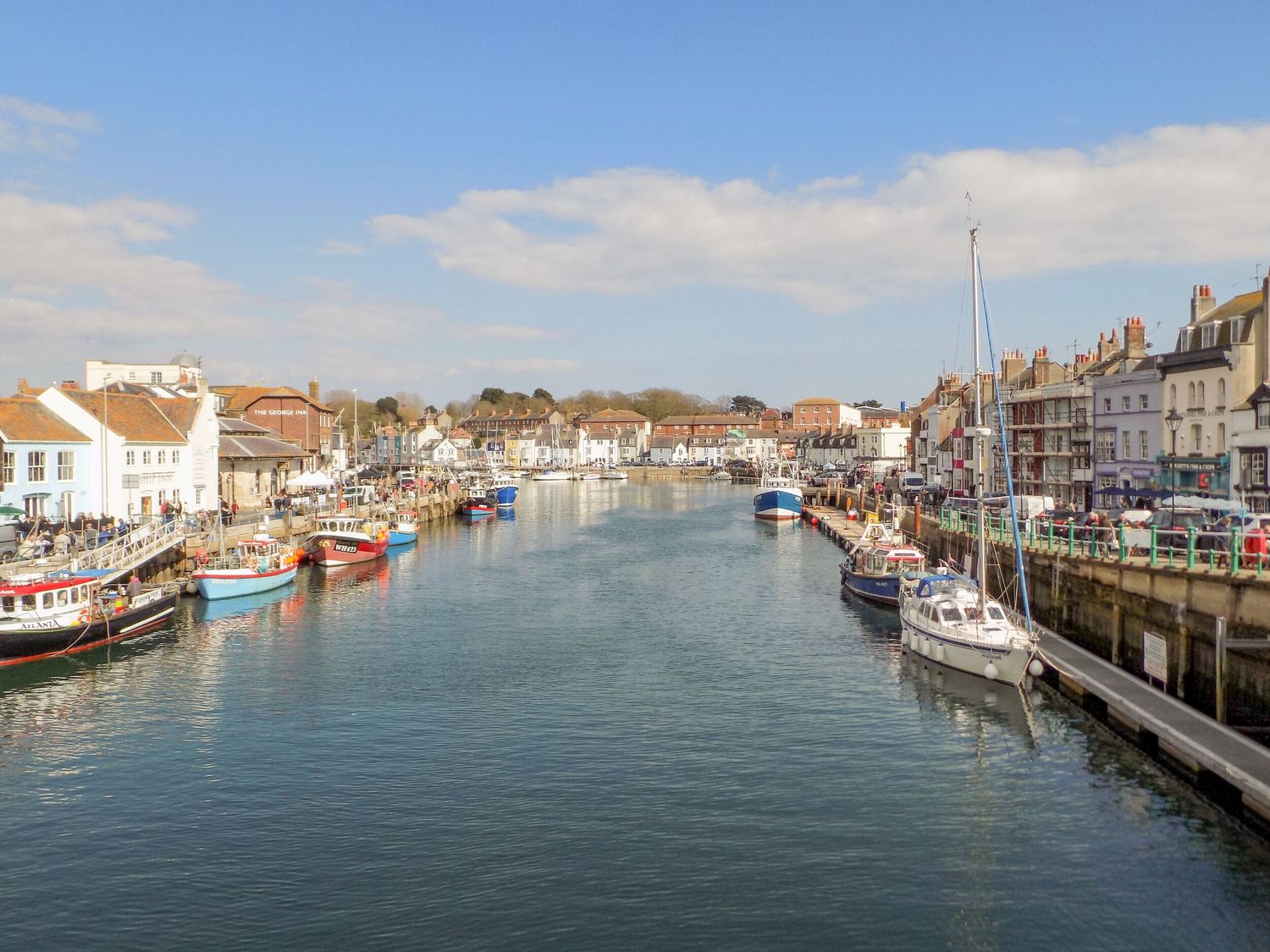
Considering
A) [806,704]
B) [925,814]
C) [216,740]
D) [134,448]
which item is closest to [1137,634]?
[806,704]

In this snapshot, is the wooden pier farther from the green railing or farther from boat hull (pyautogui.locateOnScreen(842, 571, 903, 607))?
boat hull (pyautogui.locateOnScreen(842, 571, 903, 607))

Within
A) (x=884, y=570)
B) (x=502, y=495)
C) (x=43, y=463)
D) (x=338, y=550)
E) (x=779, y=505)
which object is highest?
(x=43, y=463)

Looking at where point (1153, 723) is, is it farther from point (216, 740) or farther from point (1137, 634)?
point (216, 740)

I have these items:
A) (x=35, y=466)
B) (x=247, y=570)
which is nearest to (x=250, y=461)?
(x=35, y=466)

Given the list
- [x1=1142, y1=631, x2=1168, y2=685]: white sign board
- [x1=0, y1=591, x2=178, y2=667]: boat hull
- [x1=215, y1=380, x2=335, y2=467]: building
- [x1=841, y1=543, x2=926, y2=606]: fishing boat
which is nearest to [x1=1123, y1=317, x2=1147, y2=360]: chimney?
[x1=841, y1=543, x2=926, y2=606]: fishing boat

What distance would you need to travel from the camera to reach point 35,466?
51844 millimetres

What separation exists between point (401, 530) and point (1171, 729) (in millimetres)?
63812

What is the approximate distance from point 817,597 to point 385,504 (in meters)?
49.1

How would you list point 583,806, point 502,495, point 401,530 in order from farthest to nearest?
point 502,495 < point 401,530 < point 583,806

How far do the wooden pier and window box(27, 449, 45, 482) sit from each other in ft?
158

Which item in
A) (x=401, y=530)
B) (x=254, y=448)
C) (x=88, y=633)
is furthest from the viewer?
(x=401, y=530)

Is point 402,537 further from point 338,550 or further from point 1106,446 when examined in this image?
point 1106,446

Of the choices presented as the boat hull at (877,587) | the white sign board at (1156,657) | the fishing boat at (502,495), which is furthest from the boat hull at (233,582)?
the fishing boat at (502,495)

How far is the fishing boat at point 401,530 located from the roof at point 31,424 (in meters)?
25.8
